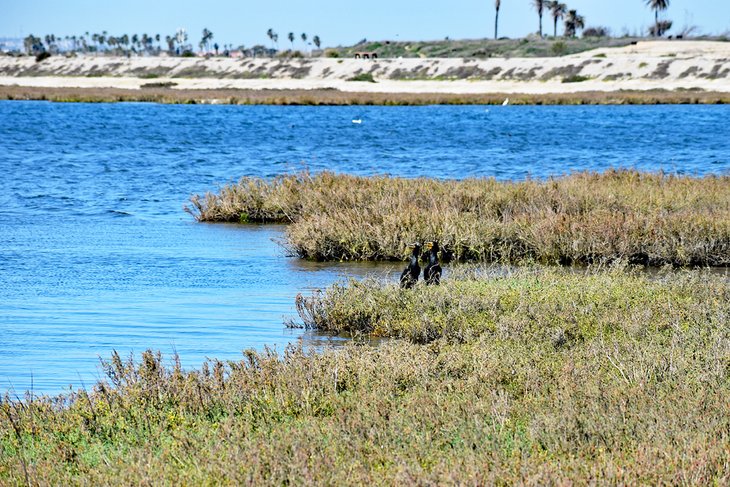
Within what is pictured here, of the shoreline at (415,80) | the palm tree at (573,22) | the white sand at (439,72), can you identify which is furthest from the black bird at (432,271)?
the palm tree at (573,22)

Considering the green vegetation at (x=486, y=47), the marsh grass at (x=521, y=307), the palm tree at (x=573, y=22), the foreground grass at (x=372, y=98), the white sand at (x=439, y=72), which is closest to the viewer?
the marsh grass at (x=521, y=307)

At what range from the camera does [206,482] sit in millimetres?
5199

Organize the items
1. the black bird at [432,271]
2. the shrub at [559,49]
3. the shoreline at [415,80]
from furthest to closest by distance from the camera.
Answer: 1. the shrub at [559,49]
2. the shoreline at [415,80]
3. the black bird at [432,271]

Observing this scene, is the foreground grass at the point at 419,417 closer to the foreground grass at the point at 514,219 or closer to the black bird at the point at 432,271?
the black bird at the point at 432,271

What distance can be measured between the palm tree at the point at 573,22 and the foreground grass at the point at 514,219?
502 feet

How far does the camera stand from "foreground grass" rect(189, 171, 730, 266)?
15.0 metres

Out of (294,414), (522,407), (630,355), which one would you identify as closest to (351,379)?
(294,414)

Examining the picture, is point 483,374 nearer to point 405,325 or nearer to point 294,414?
point 294,414

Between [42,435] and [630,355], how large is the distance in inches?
165

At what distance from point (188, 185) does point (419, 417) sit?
77.3ft

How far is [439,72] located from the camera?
366 ft

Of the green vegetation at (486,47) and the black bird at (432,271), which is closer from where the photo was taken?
the black bird at (432,271)

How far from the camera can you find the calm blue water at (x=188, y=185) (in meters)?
10.9

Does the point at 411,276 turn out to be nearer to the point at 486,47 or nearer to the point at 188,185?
the point at 188,185
